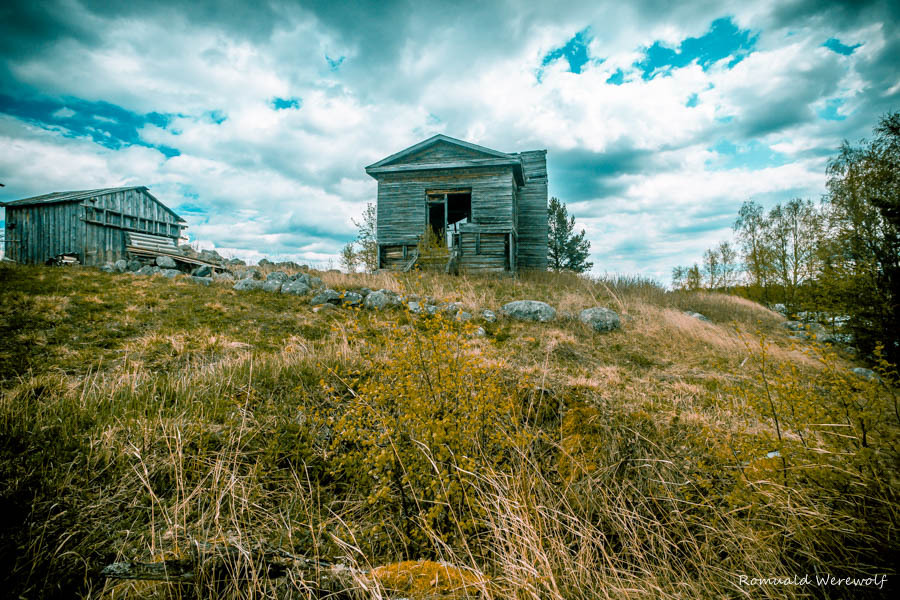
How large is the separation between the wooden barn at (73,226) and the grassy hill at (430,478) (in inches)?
687

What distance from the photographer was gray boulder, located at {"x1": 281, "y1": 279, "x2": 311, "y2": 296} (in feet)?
33.4

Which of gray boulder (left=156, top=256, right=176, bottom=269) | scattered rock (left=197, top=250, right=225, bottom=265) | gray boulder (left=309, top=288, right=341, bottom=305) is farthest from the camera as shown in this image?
scattered rock (left=197, top=250, right=225, bottom=265)

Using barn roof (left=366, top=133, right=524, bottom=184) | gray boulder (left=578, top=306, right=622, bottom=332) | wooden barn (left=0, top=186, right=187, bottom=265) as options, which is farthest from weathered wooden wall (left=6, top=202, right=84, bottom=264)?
gray boulder (left=578, top=306, right=622, bottom=332)

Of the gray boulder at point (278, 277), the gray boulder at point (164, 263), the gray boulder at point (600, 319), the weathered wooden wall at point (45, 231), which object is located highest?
the weathered wooden wall at point (45, 231)

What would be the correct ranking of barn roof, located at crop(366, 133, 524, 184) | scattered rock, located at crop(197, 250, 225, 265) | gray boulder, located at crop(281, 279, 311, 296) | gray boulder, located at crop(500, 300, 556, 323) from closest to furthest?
1. gray boulder, located at crop(500, 300, 556, 323)
2. gray boulder, located at crop(281, 279, 311, 296)
3. barn roof, located at crop(366, 133, 524, 184)
4. scattered rock, located at crop(197, 250, 225, 265)

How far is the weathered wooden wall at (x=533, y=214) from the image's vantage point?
18.2 meters

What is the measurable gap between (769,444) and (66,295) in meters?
12.1

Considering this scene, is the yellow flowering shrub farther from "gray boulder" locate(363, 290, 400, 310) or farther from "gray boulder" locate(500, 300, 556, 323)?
"gray boulder" locate(500, 300, 556, 323)

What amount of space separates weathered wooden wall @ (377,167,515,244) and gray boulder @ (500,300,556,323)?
6.18 metres

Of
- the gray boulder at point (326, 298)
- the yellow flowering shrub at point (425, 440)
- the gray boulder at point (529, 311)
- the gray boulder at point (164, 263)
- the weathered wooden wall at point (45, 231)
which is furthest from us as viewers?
the weathered wooden wall at point (45, 231)

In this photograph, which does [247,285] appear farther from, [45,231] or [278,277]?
[45,231]

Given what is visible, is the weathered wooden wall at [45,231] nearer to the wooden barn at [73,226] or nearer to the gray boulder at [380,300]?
the wooden barn at [73,226]

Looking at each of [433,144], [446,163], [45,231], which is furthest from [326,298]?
[45,231]

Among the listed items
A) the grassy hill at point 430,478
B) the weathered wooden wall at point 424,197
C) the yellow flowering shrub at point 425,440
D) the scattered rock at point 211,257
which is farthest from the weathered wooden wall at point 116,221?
the yellow flowering shrub at point 425,440
